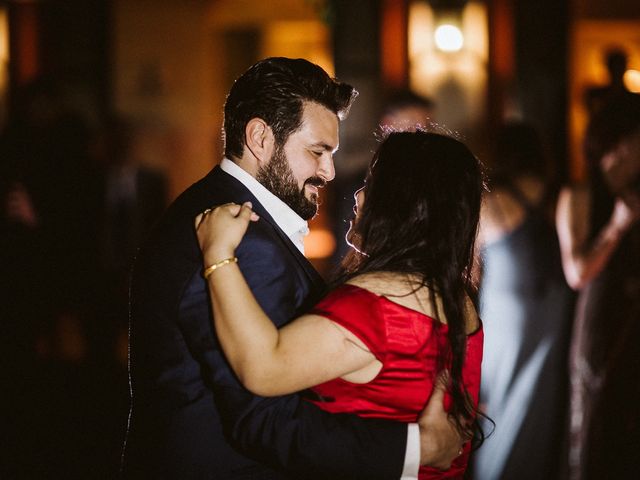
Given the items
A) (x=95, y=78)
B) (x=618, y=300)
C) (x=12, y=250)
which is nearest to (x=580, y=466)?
(x=618, y=300)

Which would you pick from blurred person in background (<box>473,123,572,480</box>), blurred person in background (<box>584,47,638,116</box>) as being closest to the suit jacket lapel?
blurred person in background (<box>473,123,572,480</box>)

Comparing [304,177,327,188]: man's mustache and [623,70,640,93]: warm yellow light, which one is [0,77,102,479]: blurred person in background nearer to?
[304,177,327,188]: man's mustache

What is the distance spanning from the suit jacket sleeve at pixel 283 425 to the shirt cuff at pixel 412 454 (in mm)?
12

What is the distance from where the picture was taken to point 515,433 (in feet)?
12.7

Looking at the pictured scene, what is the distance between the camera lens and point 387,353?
1.59 m

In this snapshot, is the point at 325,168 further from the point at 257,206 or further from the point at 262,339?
the point at 262,339

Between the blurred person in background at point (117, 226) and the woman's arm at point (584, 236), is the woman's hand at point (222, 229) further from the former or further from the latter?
the blurred person in background at point (117, 226)

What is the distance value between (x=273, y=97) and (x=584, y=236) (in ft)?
7.28

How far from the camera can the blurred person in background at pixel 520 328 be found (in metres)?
3.86

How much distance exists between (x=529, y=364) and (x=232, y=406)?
8.67 feet

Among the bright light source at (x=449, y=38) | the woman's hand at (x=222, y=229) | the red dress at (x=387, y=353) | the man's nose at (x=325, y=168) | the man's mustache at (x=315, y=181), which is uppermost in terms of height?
the bright light source at (x=449, y=38)

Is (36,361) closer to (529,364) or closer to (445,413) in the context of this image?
(529,364)

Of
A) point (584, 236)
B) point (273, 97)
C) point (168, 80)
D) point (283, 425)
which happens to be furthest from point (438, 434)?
point (168, 80)

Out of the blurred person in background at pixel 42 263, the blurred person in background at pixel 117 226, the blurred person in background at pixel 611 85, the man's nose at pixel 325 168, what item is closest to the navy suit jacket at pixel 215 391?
the man's nose at pixel 325 168
